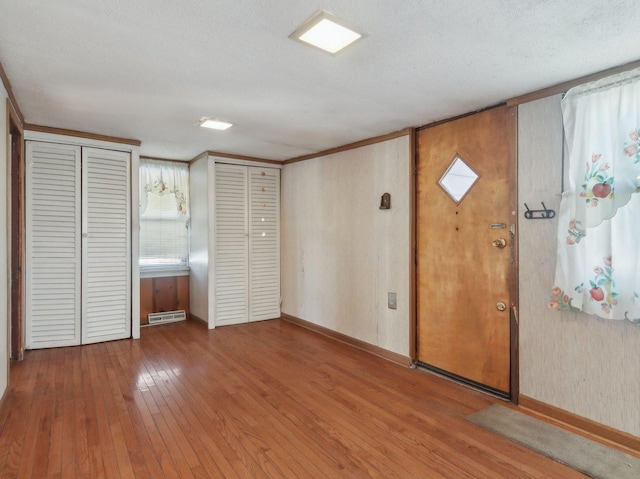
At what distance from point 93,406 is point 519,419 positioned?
297cm

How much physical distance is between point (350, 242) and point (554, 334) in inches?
85.8

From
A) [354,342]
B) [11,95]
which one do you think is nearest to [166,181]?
[11,95]

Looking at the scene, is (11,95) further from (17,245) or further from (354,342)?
(354,342)

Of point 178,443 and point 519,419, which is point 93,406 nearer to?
point 178,443

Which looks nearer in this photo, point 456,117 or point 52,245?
point 456,117

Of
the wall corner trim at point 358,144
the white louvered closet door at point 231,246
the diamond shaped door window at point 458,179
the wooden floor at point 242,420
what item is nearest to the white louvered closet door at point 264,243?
the white louvered closet door at point 231,246

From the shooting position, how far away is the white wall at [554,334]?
83.5 inches

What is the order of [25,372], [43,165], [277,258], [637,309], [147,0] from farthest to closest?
[277,258]
[43,165]
[25,372]
[637,309]
[147,0]

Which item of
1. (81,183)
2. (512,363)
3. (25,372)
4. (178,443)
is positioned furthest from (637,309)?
(81,183)

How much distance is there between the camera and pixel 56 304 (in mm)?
3764

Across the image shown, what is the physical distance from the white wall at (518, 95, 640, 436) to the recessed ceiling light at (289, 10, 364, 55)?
4.99 ft

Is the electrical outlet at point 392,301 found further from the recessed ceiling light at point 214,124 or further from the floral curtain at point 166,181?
the floral curtain at point 166,181

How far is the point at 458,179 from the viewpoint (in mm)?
3061

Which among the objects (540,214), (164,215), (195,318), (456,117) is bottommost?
(195,318)
